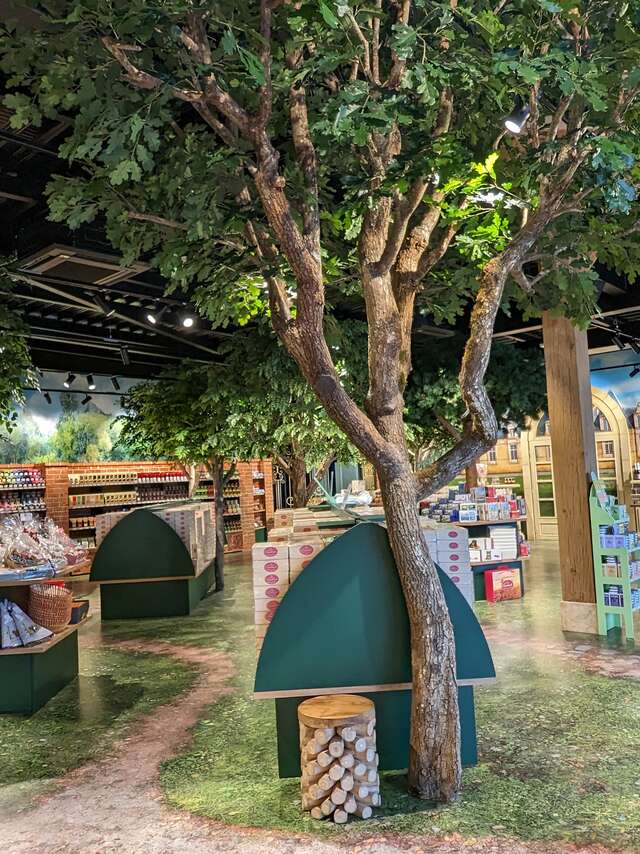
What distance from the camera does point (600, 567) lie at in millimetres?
6148

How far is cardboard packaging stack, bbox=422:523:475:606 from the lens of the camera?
12.2 feet

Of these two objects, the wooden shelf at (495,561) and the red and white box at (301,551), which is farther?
the wooden shelf at (495,561)

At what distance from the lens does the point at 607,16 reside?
294 centimetres

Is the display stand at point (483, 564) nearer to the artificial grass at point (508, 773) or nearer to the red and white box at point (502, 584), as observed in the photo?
the red and white box at point (502, 584)

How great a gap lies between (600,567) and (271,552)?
3724 mm

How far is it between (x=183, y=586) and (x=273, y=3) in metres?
6.57

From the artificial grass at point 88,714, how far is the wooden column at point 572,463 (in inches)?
135

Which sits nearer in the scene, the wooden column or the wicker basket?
the wicker basket

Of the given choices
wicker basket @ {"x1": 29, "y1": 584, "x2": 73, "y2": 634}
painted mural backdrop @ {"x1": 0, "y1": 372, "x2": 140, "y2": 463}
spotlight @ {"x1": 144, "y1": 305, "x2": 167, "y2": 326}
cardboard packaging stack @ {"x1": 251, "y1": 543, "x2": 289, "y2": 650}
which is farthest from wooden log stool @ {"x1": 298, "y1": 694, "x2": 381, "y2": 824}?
painted mural backdrop @ {"x1": 0, "y1": 372, "x2": 140, "y2": 463}

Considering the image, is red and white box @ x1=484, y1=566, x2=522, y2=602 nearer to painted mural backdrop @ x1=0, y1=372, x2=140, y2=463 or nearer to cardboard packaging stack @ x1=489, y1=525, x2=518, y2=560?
cardboard packaging stack @ x1=489, y1=525, x2=518, y2=560

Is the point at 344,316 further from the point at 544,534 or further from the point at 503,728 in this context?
the point at 544,534

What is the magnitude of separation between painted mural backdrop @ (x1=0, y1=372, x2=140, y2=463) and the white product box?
1033 centimetres

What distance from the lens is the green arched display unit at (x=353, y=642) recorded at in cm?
345

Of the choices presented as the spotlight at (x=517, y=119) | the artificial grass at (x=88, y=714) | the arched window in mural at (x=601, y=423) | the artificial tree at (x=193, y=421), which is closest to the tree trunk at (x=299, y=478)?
the artificial tree at (x=193, y=421)
